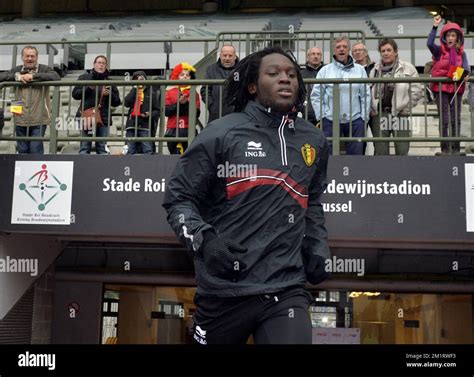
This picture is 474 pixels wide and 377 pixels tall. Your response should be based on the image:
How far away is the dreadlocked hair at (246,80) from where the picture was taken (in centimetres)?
321

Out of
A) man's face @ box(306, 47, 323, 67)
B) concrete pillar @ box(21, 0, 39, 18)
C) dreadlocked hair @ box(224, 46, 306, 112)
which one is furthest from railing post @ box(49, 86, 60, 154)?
concrete pillar @ box(21, 0, 39, 18)

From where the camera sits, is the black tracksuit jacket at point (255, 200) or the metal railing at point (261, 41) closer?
the black tracksuit jacket at point (255, 200)

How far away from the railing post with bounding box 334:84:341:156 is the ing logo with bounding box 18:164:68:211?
2809mm

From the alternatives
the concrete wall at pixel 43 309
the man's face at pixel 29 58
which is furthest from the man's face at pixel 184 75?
the concrete wall at pixel 43 309

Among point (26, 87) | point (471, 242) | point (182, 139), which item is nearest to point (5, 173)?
point (26, 87)

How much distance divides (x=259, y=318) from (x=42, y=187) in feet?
17.4

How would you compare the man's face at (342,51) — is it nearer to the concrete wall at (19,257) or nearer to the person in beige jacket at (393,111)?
the person in beige jacket at (393,111)

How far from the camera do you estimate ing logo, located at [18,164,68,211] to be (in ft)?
25.5

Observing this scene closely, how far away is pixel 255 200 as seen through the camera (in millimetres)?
2932

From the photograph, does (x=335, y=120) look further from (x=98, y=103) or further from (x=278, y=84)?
(x=278, y=84)

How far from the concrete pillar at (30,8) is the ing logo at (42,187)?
2028cm

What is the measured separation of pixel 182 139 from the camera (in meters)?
8.03

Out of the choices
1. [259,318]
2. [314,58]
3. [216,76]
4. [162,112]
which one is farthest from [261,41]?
[259,318]
